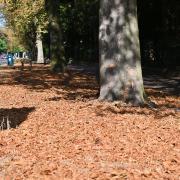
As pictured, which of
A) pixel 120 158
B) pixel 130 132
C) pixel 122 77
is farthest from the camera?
pixel 122 77

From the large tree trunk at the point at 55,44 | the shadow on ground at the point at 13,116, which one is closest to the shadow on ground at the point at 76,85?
the large tree trunk at the point at 55,44

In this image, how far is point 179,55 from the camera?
3525cm

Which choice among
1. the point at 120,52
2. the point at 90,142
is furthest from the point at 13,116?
the point at 90,142

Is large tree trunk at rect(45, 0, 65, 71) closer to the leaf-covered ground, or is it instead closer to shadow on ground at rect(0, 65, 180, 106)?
shadow on ground at rect(0, 65, 180, 106)

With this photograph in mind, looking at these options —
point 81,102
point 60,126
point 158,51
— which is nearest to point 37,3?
point 158,51

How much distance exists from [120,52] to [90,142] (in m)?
4.98

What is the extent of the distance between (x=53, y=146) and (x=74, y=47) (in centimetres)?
5190

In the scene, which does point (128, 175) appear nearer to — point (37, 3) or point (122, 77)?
point (122, 77)

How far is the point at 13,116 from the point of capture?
38.1ft

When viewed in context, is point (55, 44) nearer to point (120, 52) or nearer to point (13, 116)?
point (120, 52)

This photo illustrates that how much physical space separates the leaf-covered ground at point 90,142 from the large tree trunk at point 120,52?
23.0 inches

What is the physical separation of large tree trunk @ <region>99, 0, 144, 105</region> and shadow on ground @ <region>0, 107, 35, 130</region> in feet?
6.39

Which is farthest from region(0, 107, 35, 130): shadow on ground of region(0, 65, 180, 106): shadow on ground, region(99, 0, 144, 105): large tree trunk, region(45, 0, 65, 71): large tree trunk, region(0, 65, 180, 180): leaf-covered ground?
region(45, 0, 65, 71): large tree trunk

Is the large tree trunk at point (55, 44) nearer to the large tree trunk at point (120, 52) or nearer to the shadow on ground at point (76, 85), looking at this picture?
the shadow on ground at point (76, 85)
